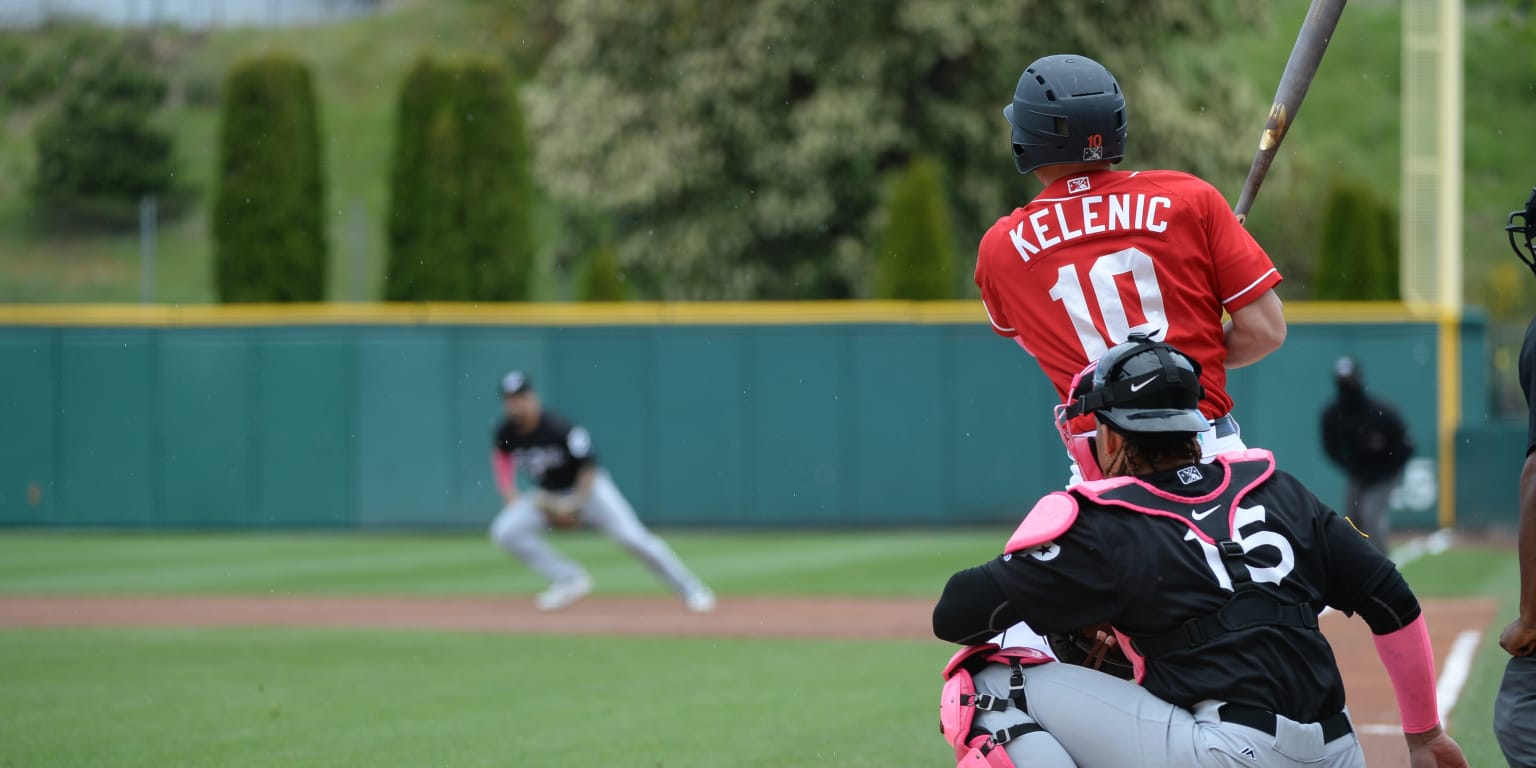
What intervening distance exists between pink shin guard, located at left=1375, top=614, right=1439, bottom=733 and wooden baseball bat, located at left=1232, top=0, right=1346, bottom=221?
1.28m

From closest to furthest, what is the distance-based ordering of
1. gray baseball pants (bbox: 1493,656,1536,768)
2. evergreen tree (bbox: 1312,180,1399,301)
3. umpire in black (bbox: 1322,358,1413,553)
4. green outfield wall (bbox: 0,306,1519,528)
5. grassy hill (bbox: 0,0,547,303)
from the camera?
1. gray baseball pants (bbox: 1493,656,1536,768)
2. umpire in black (bbox: 1322,358,1413,553)
3. green outfield wall (bbox: 0,306,1519,528)
4. evergreen tree (bbox: 1312,180,1399,301)
5. grassy hill (bbox: 0,0,547,303)

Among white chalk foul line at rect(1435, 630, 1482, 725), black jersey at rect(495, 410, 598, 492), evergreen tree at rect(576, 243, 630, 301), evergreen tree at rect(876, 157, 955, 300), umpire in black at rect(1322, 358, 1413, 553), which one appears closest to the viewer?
white chalk foul line at rect(1435, 630, 1482, 725)

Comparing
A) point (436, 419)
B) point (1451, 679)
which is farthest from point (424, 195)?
point (1451, 679)

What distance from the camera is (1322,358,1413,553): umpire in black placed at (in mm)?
15570

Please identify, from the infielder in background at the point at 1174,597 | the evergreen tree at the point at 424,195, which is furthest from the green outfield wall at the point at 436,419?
the infielder in background at the point at 1174,597

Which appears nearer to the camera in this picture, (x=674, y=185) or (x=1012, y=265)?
(x=1012, y=265)

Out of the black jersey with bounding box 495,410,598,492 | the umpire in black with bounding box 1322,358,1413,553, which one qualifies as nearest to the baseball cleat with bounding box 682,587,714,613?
the black jersey with bounding box 495,410,598,492

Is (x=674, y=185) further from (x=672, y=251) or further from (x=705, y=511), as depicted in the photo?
(x=705, y=511)

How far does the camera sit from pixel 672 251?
30.5 m

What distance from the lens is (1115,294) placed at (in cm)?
419

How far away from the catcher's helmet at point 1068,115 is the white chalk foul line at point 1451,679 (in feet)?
10.3

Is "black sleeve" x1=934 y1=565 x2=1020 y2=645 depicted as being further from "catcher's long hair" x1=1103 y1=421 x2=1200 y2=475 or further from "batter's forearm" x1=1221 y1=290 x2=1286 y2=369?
"batter's forearm" x1=1221 y1=290 x2=1286 y2=369

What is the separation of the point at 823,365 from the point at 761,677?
509 inches

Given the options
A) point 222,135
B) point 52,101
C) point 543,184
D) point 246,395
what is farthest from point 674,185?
point 52,101
